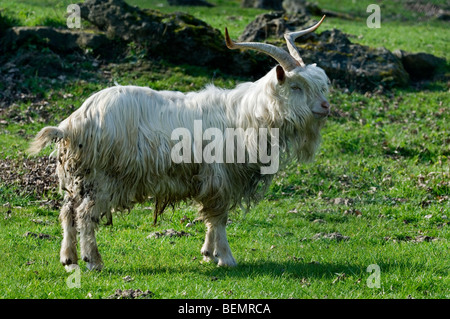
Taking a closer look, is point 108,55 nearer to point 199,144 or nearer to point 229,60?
point 229,60

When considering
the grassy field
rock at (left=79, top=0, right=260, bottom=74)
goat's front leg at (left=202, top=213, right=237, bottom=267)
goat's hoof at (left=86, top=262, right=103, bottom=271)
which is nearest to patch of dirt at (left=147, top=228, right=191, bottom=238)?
the grassy field

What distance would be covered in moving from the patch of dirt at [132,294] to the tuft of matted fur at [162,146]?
997 millimetres

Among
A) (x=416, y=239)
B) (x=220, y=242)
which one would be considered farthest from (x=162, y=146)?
(x=416, y=239)

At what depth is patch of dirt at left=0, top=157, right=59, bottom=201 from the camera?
33.4 feet

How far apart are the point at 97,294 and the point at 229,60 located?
11.0 metres

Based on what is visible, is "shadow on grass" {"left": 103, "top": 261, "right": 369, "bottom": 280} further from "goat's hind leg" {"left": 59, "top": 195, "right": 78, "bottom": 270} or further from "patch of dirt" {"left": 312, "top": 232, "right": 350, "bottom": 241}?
"patch of dirt" {"left": 312, "top": 232, "right": 350, "bottom": 241}

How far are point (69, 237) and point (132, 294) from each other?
4.46 feet

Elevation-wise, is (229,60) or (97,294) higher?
(229,60)

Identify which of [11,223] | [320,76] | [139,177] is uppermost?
[320,76]

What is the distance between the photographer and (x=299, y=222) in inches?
378

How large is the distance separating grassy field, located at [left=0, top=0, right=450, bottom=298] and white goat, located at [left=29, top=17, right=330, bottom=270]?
501 millimetres
